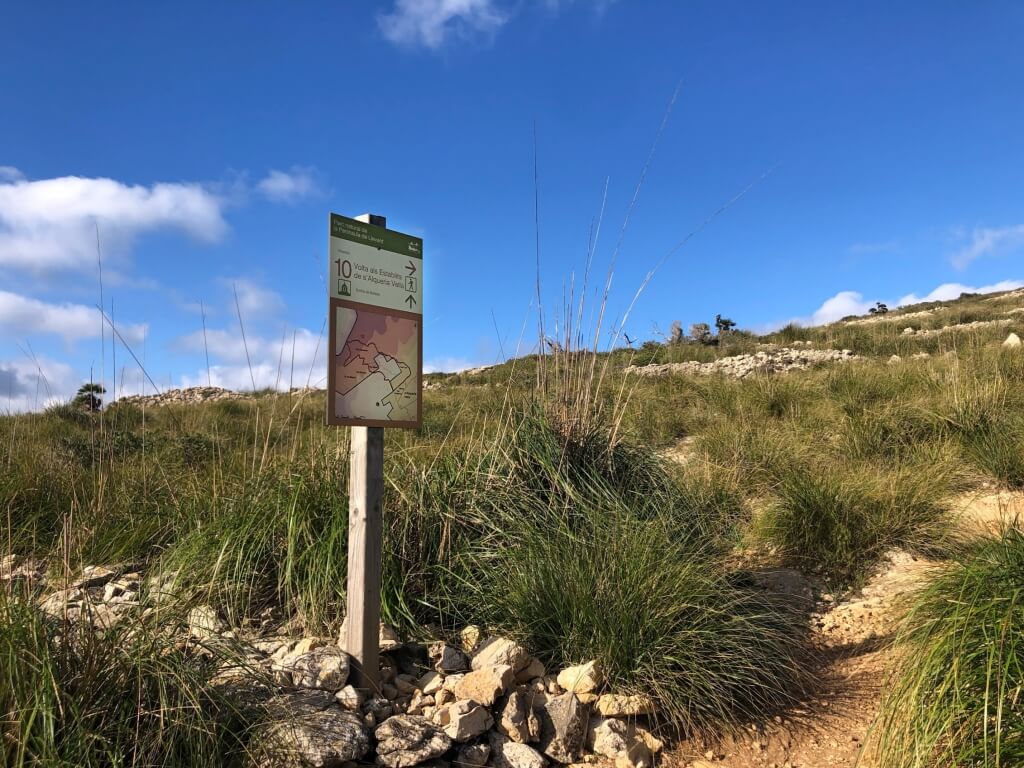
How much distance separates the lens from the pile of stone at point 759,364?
11955 millimetres

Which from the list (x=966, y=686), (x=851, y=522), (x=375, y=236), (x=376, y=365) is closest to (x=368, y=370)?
(x=376, y=365)

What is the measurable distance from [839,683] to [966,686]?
1.17m

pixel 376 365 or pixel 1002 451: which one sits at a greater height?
pixel 376 365

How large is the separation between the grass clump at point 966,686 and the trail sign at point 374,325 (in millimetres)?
2280

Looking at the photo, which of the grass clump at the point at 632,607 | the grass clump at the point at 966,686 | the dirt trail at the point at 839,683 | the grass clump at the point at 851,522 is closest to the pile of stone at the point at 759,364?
the grass clump at the point at 851,522

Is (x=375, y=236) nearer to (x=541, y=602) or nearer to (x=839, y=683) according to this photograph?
(x=541, y=602)

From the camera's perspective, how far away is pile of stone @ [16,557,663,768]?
264 cm

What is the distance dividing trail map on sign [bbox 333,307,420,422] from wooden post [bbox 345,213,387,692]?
13cm

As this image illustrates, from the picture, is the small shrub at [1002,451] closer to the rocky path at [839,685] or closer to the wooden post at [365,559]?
the rocky path at [839,685]

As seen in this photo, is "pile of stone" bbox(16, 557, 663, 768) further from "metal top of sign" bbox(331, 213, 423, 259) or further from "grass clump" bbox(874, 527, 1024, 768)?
"metal top of sign" bbox(331, 213, 423, 259)

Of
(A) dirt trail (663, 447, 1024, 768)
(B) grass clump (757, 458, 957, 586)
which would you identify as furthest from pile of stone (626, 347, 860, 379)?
(A) dirt trail (663, 447, 1024, 768)

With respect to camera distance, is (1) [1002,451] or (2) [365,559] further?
(1) [1002,451]

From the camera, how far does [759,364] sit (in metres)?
12.6

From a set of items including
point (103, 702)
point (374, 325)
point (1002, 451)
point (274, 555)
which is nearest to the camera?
point (103, 702)
